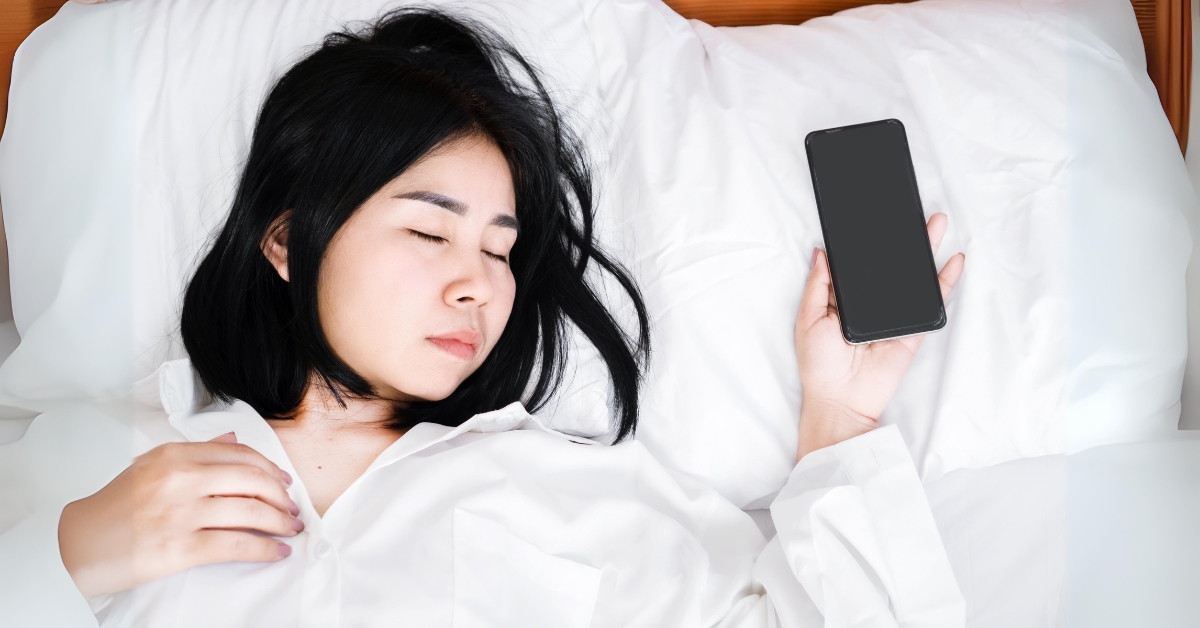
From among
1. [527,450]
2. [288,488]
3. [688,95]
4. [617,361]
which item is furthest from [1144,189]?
[288,488]

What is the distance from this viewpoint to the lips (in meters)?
1.09

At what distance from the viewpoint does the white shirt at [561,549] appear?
1.01m

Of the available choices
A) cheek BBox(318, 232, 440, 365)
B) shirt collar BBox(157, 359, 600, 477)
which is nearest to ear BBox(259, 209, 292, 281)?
cheek BBox(318, 232, 440, 365)

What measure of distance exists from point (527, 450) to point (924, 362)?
635 mm

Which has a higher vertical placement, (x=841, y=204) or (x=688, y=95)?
(x=688, y=95)

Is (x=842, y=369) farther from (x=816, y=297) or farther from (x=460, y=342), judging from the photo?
(x=460, y=342)

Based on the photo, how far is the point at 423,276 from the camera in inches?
41.7

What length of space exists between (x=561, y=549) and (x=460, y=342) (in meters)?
0.32

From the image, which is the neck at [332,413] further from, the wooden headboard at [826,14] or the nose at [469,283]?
the wooden headboard at [826,14]

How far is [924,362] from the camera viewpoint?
124 cm

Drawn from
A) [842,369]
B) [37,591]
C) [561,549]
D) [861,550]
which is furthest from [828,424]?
[37,591]

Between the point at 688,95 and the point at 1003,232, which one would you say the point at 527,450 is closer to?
the point at 688,95

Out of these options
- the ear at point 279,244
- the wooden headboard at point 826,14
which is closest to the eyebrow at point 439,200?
the ear at point 279,244

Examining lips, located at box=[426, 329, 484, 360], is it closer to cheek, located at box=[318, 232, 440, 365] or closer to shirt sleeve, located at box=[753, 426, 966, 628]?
cheek, located at box=[318, 232, 440, 365]
